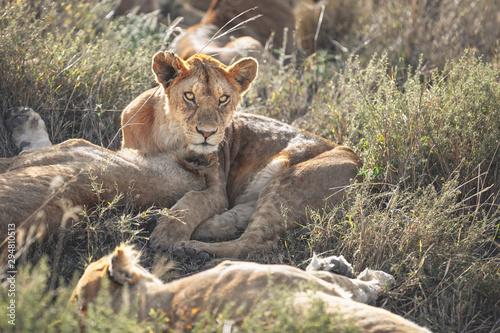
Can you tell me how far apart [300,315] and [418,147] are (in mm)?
2626

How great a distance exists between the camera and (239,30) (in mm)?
8531

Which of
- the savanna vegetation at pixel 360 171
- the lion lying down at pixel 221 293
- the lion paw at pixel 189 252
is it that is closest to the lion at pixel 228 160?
the lion paw at pixel 189 252

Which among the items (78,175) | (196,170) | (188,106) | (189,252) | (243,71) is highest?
(243,71)

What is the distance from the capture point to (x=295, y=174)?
448 centimetres

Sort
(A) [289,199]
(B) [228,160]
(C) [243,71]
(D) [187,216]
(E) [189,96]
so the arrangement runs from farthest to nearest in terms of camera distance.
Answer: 1. (B) [228,160]
2. (C) [243,71]
3. (E) [189,96]
4. (A) [289,199]
5. (D) [187,216]

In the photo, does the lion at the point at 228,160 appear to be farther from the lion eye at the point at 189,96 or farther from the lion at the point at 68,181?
the lion at the point at 68,181

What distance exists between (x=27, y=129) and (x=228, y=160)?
173 cm

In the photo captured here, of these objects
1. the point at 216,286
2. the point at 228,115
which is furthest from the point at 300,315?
the point at 228,115

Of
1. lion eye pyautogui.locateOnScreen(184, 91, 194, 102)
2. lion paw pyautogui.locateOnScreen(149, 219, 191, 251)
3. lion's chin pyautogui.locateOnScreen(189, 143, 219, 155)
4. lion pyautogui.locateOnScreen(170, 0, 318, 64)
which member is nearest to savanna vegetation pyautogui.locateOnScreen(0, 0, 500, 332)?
lion paw pyautogui.locateOnScreen(149, 219, 191, 251)

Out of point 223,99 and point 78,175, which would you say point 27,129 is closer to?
point 78,175

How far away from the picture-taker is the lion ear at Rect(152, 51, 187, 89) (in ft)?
14.4

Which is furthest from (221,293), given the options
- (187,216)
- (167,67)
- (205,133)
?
(167,67)

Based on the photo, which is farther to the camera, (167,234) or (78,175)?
(167,234)

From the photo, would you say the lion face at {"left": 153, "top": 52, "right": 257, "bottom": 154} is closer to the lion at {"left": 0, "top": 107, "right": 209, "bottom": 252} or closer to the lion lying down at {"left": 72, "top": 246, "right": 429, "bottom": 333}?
the lion at {"left": 0, "top": 107, "right": 209, "bottom": 252}
